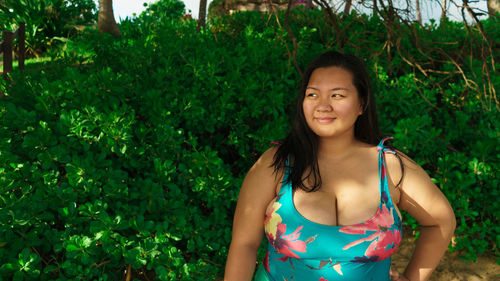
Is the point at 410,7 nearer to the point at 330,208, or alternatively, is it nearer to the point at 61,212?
the point at 330,208

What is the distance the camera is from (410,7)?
3.62 metres

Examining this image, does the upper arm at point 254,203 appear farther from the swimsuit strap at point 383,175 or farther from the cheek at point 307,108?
the swimsuit strap at point 383,175

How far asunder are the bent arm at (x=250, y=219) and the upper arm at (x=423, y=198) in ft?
2.12

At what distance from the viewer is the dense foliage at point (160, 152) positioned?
7.85ft

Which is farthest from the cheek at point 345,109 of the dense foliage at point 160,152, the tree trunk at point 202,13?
the tree trunk at point 202,13

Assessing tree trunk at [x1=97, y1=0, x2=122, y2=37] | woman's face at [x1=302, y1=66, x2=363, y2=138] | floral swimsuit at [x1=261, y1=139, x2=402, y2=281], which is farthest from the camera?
tree trunk at [x1=97, y1=0, x2=122, y2=37]

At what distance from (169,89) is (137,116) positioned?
0.34 metres

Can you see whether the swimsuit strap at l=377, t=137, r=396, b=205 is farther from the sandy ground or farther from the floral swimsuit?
the sandy ground

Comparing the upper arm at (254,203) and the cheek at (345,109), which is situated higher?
the cheek at (345,109)

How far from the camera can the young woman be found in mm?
1916

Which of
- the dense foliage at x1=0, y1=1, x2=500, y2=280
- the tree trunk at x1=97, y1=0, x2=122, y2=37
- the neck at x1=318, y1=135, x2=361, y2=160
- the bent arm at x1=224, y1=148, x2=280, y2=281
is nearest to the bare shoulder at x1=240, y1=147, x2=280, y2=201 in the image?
the bent arm at x1=224, y1=148, x2=280, y2=281

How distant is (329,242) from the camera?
188 cm

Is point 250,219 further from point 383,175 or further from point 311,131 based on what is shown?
point 383,175

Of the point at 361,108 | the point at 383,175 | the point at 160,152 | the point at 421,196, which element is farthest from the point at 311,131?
the point at 160,152
